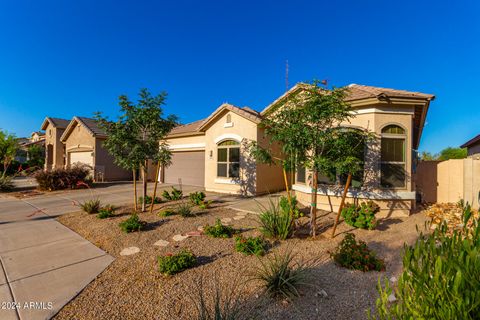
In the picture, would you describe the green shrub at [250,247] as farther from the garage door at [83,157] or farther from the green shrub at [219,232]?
the garage door at [83,157]

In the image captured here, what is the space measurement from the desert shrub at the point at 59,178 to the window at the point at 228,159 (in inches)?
301

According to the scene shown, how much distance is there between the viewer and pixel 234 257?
4297 millimetres

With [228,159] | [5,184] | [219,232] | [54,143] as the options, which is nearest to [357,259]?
[219,232]

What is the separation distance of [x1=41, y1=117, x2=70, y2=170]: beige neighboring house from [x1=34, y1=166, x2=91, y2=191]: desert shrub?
11.8 metres

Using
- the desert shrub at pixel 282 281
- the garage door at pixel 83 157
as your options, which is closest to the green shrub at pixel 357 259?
the desert shrub at pixel 282 281

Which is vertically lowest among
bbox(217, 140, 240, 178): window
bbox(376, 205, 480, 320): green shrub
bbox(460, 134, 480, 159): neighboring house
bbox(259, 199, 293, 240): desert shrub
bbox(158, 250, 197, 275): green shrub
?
bbox(158, 250, 197, 275): green shrub

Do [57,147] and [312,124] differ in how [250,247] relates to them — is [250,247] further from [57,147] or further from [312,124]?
[57,147]

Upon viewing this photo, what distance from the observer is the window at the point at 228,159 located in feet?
36.7

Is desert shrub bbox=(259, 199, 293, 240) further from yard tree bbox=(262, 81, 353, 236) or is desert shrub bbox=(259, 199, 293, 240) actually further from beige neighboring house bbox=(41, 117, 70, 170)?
beige neighboring house bbox=(41, 117, 70, 170)

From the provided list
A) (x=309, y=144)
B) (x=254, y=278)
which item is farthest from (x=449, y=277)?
(x=309, y=144)

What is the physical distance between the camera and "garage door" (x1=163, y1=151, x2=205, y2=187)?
14155 millimetres

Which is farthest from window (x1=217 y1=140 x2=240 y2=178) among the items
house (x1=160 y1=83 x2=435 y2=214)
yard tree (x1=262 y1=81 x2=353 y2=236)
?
yard tree (x1=262 y1=81 x2=353 y2=236)

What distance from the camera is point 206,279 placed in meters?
3.56

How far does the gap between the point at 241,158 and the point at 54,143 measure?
22935 millimetres
